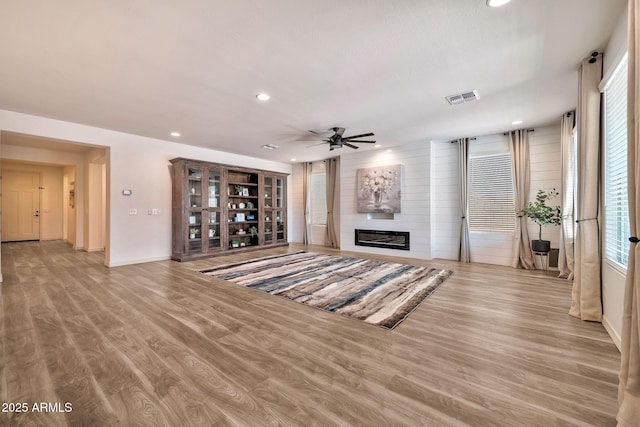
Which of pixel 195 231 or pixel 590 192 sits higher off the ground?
pixel 590 192

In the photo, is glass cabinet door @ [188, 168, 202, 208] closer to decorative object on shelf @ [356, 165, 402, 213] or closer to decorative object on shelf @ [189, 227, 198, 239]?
decorative object on shelf @ [189, 227, 198, 239]

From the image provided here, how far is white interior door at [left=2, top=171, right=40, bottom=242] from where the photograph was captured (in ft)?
27.9

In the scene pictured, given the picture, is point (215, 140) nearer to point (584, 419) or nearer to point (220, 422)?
point (220, 422)

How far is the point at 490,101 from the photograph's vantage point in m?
3.80

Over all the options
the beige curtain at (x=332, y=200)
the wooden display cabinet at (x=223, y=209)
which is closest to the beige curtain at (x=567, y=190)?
the beige curtain at (x=332, y=200)

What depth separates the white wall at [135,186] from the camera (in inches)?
Answer: 195

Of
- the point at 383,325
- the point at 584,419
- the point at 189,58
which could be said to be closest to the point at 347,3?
the point at 189,58

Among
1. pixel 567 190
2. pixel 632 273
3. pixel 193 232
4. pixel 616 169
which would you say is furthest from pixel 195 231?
pixel 567 190

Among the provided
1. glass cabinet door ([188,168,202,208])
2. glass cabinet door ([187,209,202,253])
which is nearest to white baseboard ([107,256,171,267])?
glass cabinet door ([187,209,202,253])

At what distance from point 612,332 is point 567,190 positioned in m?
2.98

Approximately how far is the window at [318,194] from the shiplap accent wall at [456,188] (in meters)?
3.45

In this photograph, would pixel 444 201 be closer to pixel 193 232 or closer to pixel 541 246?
pixel 541 246

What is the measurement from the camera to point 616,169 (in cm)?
245

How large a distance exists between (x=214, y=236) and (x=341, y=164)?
13.0 ft
